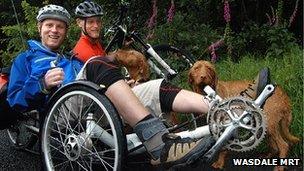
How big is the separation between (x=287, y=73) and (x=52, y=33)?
2374 millimetres

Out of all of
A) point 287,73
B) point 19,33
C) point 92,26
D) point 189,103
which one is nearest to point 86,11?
point 92,26

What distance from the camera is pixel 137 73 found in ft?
14.4

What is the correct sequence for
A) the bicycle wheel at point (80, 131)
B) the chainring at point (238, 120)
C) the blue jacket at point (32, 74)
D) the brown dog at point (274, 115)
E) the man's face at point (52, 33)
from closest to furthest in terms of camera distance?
the chainring at point (238, 120), the bicycle wheel at point (80, 131), the blue jacket at point (32, 74), the brown dog at point (274, 115), the man's face at point (52, 33)

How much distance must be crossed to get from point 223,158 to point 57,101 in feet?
5.07

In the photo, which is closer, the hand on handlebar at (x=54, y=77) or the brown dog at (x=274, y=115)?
the hand on handlebar at (x=54, y=77)

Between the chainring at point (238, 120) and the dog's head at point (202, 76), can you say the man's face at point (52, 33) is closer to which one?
the dog's head at point (202, 76)

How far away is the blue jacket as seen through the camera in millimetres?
4094

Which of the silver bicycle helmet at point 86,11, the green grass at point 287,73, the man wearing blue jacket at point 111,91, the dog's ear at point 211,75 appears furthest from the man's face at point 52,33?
the green grass at point 287,73

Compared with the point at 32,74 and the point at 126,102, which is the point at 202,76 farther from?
the point at 32,74

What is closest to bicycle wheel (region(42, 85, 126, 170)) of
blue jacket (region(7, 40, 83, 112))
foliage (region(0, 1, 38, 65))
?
blue jacket (region(7, 40, 83, 112))

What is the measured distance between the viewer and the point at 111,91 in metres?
3.54

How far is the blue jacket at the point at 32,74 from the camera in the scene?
13.4ft

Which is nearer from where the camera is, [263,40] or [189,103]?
[189,103]

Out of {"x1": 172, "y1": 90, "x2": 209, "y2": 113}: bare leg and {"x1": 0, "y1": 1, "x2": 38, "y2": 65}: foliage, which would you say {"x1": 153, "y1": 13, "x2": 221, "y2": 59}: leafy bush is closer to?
{"x1": 0, "y1": 1, "x2": 38, "y2": 65}: foliage
